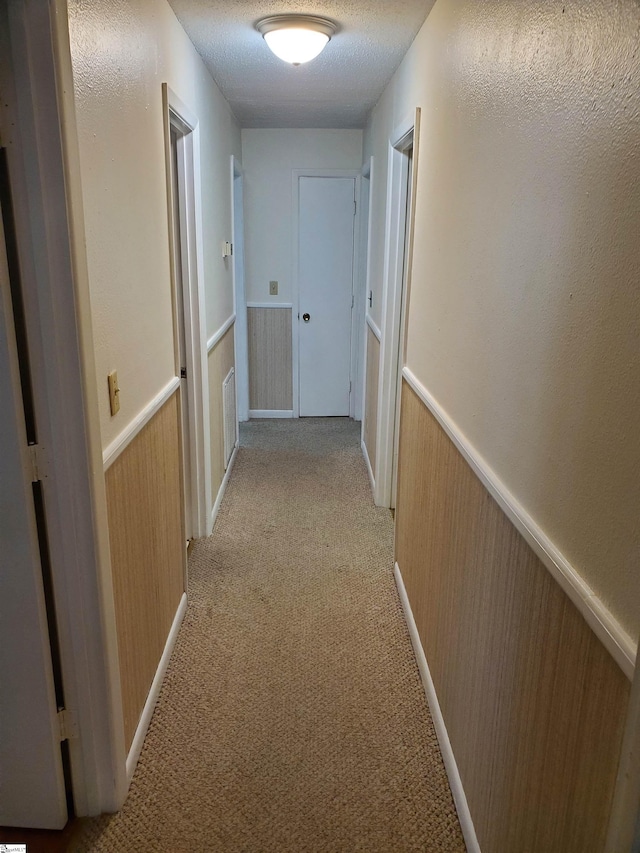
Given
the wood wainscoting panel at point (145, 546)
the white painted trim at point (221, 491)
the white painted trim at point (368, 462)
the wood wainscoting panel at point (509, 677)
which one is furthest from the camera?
the white painted trim at point (368, 462)

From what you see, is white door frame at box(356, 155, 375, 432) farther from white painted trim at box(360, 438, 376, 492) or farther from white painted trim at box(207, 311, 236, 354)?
white painted trim at box(207, 311, 236, 354)

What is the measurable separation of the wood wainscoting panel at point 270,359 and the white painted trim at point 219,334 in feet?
3.34

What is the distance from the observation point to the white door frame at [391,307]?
3.21m

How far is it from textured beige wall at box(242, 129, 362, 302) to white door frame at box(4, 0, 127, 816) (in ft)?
12.9

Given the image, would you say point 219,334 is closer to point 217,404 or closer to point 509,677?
point 217,404

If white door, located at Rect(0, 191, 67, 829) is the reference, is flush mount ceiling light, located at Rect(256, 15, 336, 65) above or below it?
above

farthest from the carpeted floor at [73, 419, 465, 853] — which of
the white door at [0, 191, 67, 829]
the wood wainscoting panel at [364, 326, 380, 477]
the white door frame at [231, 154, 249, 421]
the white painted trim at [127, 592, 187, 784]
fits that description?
the white door frame at [231, 154, 249, 421]

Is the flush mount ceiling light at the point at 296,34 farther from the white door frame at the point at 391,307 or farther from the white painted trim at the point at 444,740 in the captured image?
the white painted trim at the point at 444,740

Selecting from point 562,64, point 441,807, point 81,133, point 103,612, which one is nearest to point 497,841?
point 441,807

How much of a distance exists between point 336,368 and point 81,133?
4127mm

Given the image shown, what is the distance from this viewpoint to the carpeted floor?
5.49 feet

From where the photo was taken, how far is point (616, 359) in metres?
0.91

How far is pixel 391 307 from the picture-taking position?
342 cm

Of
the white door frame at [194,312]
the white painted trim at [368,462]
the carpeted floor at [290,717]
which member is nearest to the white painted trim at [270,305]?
the white painted trim at [368,462]
